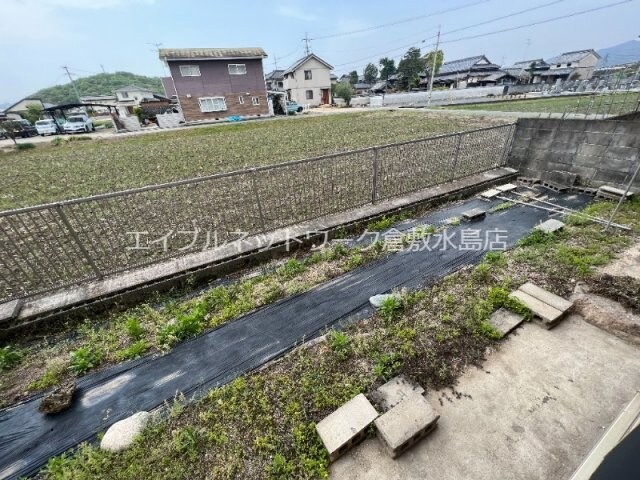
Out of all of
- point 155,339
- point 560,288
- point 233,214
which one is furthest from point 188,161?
point 560,288

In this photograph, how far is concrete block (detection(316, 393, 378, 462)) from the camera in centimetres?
173

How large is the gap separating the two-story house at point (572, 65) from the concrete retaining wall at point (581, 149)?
5723cm

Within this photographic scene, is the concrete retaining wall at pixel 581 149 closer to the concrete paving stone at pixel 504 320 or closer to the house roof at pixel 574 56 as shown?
the concrete paving stone at pixel 504 320

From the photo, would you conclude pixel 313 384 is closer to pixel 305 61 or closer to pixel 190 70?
pixel 190 70

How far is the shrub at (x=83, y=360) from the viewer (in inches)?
95.8

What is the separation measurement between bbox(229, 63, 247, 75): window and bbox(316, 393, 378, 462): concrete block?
29365 millimetres

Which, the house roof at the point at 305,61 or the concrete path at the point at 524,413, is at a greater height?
the house roof at the point at 305,61

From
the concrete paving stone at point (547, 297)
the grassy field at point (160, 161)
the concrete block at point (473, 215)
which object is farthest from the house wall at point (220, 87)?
the concrete paving stone at point (547, 297)

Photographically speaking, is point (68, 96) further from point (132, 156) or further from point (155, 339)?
point (155, 339)

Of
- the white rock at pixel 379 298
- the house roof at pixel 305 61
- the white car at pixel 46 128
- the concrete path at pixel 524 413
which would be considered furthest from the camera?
the house roof at pixel 305 61

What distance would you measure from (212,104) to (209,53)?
13.2ft

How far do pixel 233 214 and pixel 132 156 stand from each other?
31.1 ft

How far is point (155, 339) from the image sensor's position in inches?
106

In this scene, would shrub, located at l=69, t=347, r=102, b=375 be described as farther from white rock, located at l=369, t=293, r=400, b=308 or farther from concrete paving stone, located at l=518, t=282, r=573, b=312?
concrete paving stone, located at l=518, t=282, r=573, b=312
